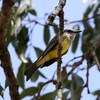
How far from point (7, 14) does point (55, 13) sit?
1.65 ft

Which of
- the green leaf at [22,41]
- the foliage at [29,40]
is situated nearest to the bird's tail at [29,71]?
the foliage at [29,40]

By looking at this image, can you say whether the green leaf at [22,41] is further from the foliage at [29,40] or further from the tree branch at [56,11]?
the tree branch at [56,11]

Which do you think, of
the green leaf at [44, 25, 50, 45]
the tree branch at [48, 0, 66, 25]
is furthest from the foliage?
the tree branch at [48, 0, 66, 25]

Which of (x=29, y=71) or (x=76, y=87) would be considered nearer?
(x=29, y=71)

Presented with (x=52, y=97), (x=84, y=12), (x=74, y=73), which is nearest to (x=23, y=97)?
(x=52, y=97)

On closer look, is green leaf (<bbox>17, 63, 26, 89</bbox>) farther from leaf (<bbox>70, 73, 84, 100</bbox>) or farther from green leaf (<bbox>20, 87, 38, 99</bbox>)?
leaf (<bbox>70, 73, 84, 100</bbox>)

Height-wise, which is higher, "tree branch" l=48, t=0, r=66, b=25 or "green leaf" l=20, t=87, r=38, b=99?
"tree branch" l=48, t=0, r=66, b=25

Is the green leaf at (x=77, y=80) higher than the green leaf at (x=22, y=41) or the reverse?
the reverse

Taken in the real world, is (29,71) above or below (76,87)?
above

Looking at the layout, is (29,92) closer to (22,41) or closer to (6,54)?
(22,41)

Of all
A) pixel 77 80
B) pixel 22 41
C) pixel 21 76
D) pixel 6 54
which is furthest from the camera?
pixel 22 41

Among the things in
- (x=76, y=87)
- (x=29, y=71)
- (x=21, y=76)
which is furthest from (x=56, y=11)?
(x=21, y=76)

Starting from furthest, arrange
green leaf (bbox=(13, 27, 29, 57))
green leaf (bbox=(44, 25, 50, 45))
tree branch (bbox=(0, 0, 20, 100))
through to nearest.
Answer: green leaf (bbox=(44, 25, 50, 45)) → green leaf (bbox=(13, 27, 29, 57)) → tree branch (bbox=(0, 0, 20, 100))

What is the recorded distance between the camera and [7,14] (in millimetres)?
1889
